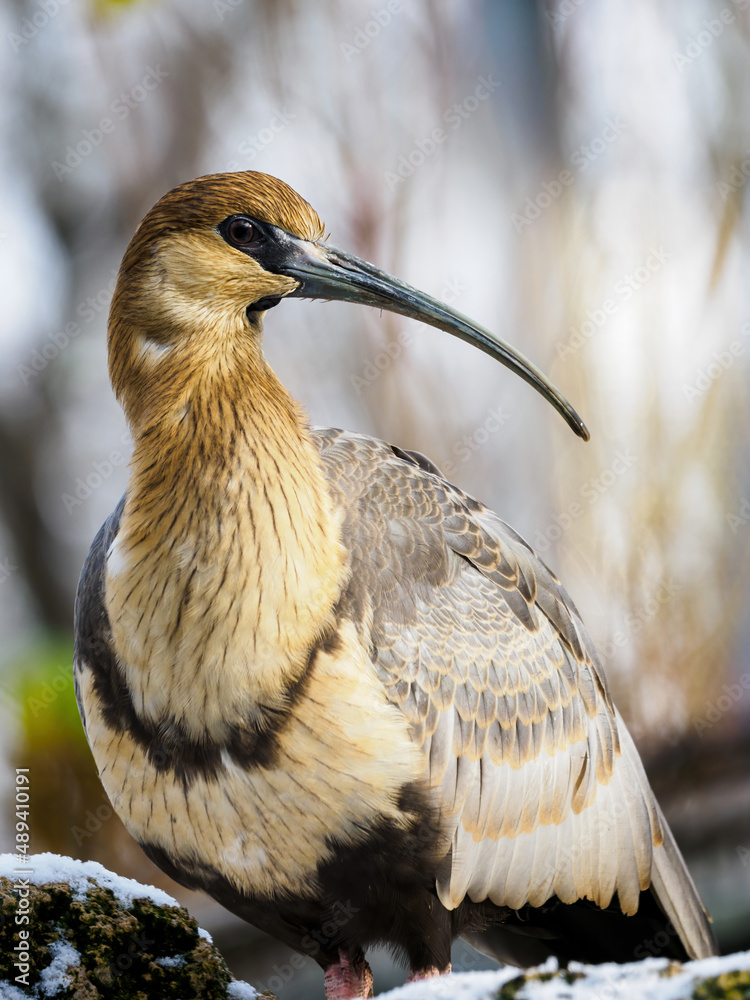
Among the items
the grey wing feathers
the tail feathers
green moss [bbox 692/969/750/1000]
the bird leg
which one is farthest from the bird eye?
the tail feathers

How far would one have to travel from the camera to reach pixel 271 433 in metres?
1.80

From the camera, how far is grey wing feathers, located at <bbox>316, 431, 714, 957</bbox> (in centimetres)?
193

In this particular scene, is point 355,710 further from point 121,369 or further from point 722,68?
point 722,68

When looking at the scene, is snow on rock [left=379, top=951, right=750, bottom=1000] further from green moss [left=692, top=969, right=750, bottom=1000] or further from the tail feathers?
the tail feathers

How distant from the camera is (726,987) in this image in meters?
1.15

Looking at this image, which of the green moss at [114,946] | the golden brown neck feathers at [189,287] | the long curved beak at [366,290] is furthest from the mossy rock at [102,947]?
the long curved beak at [366,290]

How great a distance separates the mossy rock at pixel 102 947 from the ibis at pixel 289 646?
13 cm

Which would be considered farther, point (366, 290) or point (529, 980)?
point (366, 290)

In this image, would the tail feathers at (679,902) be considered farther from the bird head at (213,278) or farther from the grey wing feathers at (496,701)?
the bird head at (213,278)

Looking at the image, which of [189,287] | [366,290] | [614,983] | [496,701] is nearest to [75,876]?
[496,701]

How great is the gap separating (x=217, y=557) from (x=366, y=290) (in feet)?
2.17

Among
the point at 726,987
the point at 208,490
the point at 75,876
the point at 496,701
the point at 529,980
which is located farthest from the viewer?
the point at 496,701

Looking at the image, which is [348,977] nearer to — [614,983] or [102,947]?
[102,947]

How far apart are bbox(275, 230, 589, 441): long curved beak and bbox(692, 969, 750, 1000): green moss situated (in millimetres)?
1027
